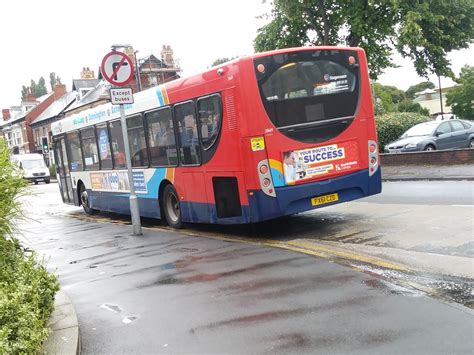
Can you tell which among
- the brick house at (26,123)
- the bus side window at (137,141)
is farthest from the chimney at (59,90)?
the bus side window at (137,141)

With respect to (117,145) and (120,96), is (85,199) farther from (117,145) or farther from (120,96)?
(120,96)

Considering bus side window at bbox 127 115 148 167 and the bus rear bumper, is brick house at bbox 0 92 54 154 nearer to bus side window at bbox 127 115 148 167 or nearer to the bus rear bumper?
bus side window at bbox 127 115 148 167

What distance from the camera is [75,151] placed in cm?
1555

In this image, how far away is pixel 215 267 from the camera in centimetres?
701

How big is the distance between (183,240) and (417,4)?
60.2 ft

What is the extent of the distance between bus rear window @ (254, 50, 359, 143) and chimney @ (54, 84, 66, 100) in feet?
238

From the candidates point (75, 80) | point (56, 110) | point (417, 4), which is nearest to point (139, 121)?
point (417, 4)

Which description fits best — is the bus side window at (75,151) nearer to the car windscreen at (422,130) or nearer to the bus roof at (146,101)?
the bus roof at (146,101)

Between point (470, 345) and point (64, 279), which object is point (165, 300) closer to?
point (64, 279)

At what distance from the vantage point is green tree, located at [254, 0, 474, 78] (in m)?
22.9

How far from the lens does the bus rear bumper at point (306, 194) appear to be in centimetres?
835

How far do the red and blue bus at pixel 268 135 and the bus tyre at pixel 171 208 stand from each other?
0.12 metres

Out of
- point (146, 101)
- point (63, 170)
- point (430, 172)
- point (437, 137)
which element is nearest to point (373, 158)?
point (146, 101)

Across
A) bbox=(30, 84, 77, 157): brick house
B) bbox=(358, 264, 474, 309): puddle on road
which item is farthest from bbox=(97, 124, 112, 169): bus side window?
bbox=(30, 84, 77, 157): brick house
